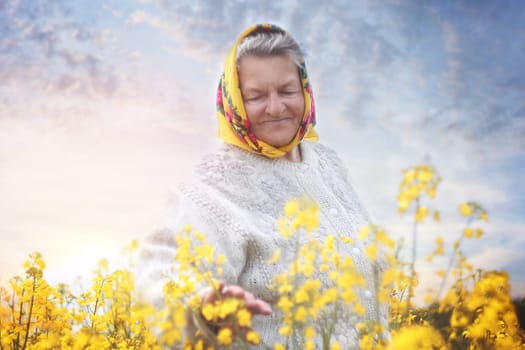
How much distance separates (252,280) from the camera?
212cm

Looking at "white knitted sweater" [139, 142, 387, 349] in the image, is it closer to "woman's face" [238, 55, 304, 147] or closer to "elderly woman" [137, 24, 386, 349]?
"elderly woman" [137, 24, 386, 349]

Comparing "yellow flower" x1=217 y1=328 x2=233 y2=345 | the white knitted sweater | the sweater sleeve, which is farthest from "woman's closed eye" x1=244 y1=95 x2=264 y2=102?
"yellow flower" x1=217 y1=328 x2=233 y2=345

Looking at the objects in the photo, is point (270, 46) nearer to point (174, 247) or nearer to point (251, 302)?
point (174, 247)

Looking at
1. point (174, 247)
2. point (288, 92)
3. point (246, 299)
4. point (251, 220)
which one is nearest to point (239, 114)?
point (288, 92)

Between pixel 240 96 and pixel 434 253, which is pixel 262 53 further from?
pixel 434 253

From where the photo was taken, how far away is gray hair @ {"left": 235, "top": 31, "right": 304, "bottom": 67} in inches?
94.1

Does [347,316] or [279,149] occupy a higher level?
[279,149]

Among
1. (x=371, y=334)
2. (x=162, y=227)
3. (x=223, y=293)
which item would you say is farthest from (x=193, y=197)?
(x=371, y=334)

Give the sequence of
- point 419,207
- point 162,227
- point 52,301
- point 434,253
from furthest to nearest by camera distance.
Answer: point 52,301 < point 162,227 < point 434,253 < point 419,207

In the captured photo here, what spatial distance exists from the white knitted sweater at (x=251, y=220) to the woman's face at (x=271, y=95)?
0.15m

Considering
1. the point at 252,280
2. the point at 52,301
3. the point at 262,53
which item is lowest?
the point at 252,280

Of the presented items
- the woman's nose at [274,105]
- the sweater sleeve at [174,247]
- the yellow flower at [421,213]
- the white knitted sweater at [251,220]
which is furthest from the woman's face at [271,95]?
the yellow flower at [421,213]

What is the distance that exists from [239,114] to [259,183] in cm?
34

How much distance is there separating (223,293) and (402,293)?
88 cm
